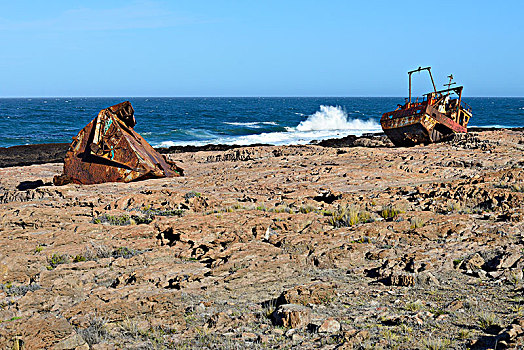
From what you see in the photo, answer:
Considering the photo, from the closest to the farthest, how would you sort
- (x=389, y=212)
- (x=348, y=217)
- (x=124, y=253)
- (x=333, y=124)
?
(x=124, y=253) < (x=348, y=217) < (x=389, y=212) < (x=333, y=124)

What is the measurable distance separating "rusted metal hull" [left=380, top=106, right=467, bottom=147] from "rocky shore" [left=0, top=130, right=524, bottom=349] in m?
8.24

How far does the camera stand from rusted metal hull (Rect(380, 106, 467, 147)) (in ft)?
60.1

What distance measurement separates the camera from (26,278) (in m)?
5.54

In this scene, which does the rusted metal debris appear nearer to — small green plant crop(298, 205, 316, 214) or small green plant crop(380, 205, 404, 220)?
small green plant crop(298, 205, 316, 214)

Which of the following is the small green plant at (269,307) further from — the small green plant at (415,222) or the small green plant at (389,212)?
the small green plant at (389,212)

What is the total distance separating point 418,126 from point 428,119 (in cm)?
46

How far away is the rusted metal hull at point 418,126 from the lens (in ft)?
60.1

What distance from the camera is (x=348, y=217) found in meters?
7.57

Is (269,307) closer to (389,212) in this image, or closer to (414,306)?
(414,306)

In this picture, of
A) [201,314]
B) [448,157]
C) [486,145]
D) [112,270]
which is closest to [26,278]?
[112,270]

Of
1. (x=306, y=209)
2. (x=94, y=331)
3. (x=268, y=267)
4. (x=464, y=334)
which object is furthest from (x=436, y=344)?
(x=306, y=209)

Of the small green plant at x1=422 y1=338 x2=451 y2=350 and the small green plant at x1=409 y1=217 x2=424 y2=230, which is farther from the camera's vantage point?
the small green plant at x1=409 y1=217 x2=424 y2=230

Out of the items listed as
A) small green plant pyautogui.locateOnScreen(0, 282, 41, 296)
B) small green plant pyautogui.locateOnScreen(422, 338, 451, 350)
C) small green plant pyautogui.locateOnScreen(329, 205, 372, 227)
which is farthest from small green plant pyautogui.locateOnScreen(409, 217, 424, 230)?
small green plant pyautogui.locateOnScreen(0, 282, 41, 296)

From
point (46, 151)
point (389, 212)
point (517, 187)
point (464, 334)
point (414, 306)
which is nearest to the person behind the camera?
point (464, 334)
